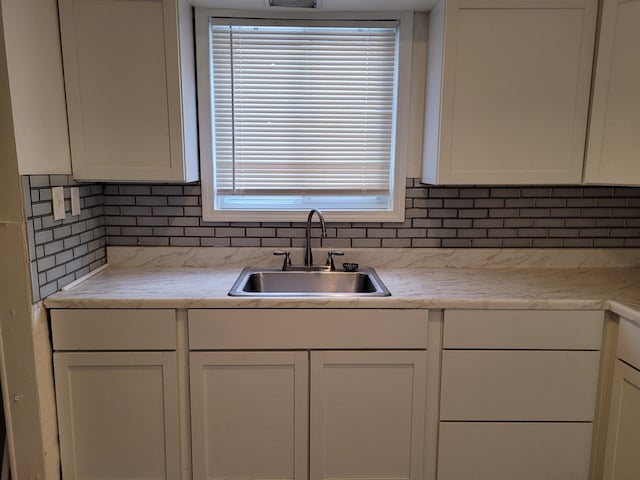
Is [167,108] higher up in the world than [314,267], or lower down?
higher up

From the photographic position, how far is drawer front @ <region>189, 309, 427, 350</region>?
1652 millimetres

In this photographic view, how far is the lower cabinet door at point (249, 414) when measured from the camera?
5.53 ft

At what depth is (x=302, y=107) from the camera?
Result: 6.93 feet

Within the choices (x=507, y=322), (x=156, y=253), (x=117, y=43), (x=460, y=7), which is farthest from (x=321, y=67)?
(x=507, y=322)

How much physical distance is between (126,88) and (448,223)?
5.14ft

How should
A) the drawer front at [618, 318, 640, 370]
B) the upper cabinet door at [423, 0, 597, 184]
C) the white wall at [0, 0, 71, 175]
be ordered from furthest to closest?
the upper cabinet door at [423, 0, 597, 184], the drawer front at [618, 318, 640, 370], the white wall at [0, 0, 71, 175]

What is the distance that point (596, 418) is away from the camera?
5.63 feet

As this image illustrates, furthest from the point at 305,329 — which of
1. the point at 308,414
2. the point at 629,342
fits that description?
the point at 629,342

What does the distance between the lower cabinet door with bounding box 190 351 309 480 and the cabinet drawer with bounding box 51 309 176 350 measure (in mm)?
154

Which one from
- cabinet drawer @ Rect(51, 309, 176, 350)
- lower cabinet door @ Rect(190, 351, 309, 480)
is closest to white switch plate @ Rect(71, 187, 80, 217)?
cabinet drawer @ Rect(51, 309, 176, 350)

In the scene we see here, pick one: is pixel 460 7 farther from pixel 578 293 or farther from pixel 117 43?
pixel 117 43

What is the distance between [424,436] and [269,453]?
2.03 feet

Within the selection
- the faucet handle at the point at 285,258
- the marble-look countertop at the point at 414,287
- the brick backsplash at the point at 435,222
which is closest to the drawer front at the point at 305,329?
the marble-look countertop at the point at 414,287

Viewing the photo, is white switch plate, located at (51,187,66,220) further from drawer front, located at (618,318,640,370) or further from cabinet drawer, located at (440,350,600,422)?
drawer front, located at (618,318,640,370)
